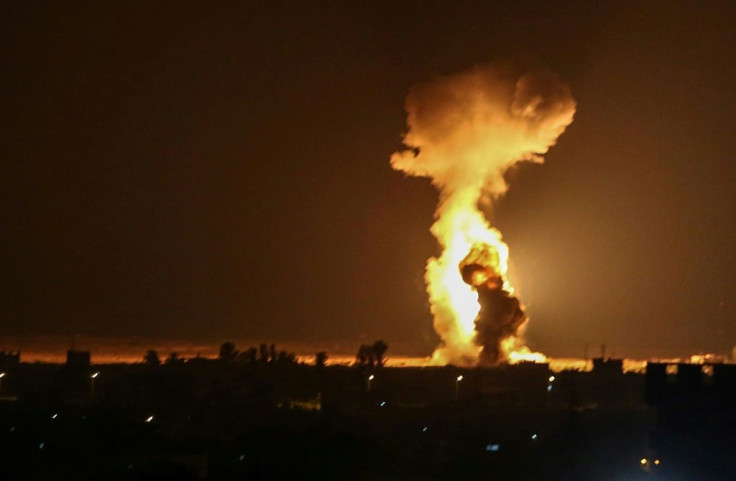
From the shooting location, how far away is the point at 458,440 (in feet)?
248

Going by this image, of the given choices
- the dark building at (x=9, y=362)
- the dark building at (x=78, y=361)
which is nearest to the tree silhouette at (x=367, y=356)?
the dark building at (x=78, y=361)

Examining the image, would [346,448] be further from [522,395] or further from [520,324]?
[520,324]

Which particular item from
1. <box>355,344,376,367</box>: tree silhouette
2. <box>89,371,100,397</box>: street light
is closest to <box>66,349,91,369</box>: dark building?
<box>89,371,100,397</box>: street light

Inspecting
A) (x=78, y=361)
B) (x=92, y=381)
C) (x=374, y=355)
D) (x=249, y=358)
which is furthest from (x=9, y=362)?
(x=374, y=355)

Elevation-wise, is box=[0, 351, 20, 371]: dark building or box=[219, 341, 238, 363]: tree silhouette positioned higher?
box=[219, 341, 238, 363]: tree silhouette

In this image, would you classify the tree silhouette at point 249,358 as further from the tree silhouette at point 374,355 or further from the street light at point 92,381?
the street light at point 92,381

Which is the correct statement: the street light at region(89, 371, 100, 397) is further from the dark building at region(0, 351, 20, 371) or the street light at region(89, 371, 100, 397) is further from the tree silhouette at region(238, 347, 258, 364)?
the tree silhouette at region(238, 347, 258, 364)

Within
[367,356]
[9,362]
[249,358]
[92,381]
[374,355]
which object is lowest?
[92,381]

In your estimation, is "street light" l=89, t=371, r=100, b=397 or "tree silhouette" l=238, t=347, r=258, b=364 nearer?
"street light" l=89, t=371, r=100, b=397

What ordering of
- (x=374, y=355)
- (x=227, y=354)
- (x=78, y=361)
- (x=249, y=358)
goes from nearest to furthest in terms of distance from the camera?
(x=78, y=361)
(x=227, y=354)
(x=249, y=358)
(x=374, y=355)

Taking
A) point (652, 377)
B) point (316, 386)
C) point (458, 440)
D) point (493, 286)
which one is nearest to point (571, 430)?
point (458, 440)

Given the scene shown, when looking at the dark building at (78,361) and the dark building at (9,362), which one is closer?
the dark building at (78,361)

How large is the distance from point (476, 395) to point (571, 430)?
23.8 meters

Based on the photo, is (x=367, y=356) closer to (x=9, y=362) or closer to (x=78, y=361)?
(x=9, y=362)
